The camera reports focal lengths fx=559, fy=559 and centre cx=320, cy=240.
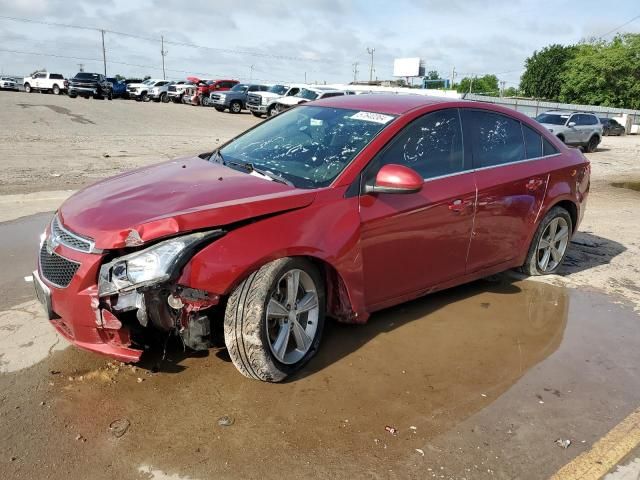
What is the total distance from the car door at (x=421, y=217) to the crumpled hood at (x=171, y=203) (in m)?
0.59

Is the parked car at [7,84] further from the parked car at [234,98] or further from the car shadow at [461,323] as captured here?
the car shadow at [461,323]

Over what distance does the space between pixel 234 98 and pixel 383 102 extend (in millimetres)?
31367

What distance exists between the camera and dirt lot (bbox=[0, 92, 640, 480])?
107 inches

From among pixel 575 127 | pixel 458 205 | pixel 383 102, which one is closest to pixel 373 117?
pixel 383 102

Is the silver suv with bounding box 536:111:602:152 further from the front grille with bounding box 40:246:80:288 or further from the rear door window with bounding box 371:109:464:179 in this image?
the front grille with bounding box 40:246:80:288

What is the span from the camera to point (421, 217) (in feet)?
12.8

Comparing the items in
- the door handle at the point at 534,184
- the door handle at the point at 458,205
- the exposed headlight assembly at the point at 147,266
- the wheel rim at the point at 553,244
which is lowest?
the wheel rim at the point at 553,244

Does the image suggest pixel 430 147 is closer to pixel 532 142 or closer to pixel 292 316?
pixel 532 142

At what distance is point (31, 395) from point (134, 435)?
76cm

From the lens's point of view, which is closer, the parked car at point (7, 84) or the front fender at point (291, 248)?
the front fender at point (291, 248)

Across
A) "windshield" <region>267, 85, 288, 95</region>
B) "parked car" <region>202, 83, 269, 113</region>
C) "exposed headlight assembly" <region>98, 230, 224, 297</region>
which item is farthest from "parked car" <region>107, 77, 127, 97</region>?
"exposed headlight assembly" <region>98, 230, 224, 297</region>

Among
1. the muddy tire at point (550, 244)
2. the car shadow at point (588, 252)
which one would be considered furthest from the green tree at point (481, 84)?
the muddy tire at point (550, 244)

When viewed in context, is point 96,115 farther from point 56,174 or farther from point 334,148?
point 334,148

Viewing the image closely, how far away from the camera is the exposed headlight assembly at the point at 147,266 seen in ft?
9.45
